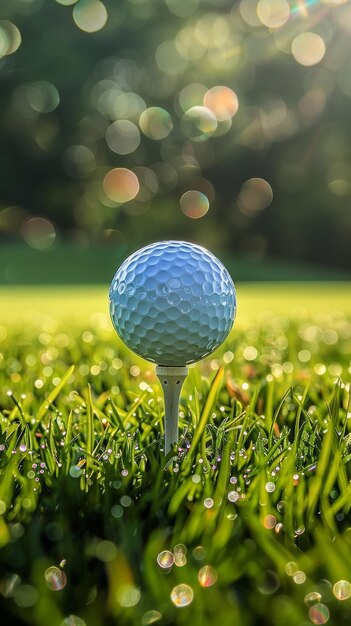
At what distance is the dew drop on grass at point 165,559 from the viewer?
43.8 inches

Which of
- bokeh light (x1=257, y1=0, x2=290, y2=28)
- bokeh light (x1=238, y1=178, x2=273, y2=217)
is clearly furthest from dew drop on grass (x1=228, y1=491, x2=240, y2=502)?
bokeh light (x1=257, y1=0, x2=290, y2=28)

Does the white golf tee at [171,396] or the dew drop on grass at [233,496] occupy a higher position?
the white golf tee at [171,396]

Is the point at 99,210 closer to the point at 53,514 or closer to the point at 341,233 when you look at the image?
the point at 341,233

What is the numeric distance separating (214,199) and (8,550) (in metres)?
24.5

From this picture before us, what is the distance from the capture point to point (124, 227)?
23266 millimetres

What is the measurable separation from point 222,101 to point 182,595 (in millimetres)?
26071

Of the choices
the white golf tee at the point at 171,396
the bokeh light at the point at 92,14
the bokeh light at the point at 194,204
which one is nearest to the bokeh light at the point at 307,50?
the bokeh light at the point at 194,204

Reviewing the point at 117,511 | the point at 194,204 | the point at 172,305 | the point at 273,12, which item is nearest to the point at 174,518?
the point at 117,511

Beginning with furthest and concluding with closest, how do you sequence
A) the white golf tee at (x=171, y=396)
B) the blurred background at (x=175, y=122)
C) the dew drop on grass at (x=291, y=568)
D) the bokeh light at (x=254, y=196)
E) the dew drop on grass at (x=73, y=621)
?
the bokeh light at (x=254, y=196) → the blurred background at (x=175, y=122) → the white golf tee at (x=171, y=396) → the dew drop on grass at (x=291, y=568) → the dew drop on grass at (x=73, y=621)

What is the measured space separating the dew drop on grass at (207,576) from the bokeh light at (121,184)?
2473 cm

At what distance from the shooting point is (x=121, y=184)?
84.1 ft

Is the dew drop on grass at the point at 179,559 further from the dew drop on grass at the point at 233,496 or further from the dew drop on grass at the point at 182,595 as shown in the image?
the dew drop on grass at the point at 233,496

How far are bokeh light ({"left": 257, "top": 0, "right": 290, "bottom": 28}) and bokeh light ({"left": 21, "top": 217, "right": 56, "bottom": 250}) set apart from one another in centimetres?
1108

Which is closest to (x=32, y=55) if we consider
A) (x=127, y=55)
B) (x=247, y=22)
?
(x=127, y=55)
